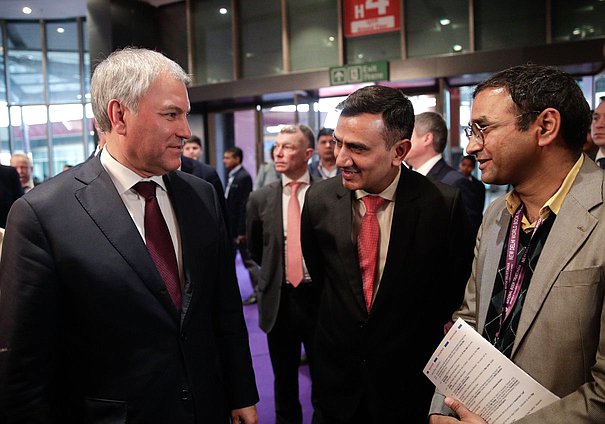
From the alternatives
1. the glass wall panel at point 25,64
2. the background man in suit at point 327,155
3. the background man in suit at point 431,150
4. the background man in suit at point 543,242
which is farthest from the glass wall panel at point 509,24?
the glass wall panel at point 25,64

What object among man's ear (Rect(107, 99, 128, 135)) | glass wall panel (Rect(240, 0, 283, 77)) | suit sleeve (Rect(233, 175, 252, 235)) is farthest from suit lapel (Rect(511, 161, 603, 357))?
glass wall panel (Rect(240, 0, 283, 77))

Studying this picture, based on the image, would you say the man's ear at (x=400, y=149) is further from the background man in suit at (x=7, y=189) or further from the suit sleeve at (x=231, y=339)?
the background man in suit at (x=7, y=189)

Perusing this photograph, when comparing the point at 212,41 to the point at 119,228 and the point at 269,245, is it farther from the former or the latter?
the point at 119,228

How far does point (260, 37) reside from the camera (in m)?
8.62

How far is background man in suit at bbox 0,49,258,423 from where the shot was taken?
4.18 feet

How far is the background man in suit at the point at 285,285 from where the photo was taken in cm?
292

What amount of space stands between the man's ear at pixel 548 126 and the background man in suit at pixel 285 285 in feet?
5.45

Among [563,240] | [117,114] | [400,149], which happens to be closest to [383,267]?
[400,149]

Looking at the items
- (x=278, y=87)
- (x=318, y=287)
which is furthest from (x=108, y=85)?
(x=278, y=87)

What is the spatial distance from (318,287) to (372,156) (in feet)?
2.24

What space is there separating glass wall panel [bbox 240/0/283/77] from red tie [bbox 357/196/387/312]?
686cm

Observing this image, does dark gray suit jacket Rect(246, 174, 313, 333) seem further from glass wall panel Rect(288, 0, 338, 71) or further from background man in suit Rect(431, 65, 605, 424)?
glass wall panel Rect(288, 0, 338, 71)

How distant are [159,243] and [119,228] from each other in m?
0.14

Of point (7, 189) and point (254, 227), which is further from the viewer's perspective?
point (7, 189)
